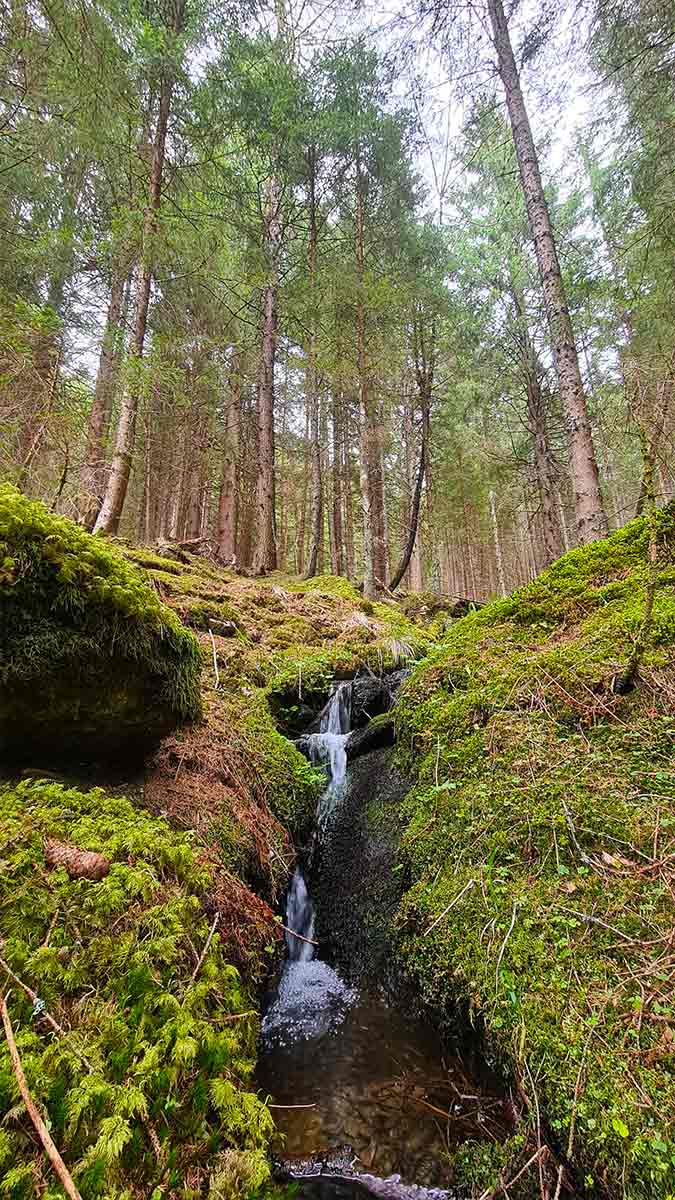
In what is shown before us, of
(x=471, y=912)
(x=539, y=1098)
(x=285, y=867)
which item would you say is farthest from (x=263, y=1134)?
(x=285, y=867)

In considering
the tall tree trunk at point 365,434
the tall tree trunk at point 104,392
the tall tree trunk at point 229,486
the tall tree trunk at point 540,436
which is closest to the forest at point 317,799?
the tall tree trunk at point 104,392

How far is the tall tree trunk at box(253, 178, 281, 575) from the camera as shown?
1278 centimetres

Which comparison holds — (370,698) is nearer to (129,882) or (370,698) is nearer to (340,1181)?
(340,1181)

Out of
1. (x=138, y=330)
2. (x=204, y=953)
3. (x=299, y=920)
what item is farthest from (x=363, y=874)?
(x=138, y=330)

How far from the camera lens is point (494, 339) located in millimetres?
15117

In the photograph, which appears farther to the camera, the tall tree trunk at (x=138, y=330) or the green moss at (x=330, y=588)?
the green moss at (x=330, y=588)

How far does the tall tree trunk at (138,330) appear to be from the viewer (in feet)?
28.3

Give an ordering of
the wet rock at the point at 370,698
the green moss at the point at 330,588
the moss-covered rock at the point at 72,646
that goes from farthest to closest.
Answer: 1. the green moss at the point at 330,588
2. the wet rock at the point at 370,698
3. the moss-covered rock at the point at 72,646

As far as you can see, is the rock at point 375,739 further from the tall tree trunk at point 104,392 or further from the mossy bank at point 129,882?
the tall tree trunk at point 104,392

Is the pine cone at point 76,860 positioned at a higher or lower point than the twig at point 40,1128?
higher

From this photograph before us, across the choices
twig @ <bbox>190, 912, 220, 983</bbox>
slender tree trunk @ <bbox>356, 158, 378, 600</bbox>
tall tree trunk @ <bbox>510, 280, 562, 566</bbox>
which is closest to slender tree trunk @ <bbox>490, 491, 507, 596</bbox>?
tall tree trunk @ <bbox>510, 280, 562, 566</bbox>

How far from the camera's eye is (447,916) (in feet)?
8.14

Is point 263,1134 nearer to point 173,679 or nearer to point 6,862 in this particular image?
point 6,862

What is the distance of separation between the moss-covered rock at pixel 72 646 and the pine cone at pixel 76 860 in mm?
751
